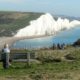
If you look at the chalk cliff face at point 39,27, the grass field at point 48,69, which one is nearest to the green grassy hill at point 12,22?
the chalk cliff face at point 39,27

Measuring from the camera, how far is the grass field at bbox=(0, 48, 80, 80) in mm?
13805

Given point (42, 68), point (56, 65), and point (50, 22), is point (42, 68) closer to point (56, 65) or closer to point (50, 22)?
point (56, 65)

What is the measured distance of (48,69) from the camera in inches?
615

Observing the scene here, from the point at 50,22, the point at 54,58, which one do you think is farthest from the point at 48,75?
the point at 50,22

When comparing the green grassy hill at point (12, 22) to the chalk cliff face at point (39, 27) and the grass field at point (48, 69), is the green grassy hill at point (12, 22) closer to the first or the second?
the chalk cliff face at point (39, 27)

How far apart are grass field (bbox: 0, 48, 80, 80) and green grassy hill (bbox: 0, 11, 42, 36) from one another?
449ft

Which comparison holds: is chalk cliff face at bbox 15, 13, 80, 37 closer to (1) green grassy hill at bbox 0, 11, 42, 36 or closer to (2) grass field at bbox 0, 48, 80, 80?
(1) green grassy hill at bbox 0, 11, 42, 36

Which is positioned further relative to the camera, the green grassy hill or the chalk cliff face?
the chalk cliff face

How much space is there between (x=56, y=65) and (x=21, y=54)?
1.57m

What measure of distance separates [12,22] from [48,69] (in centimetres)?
17042

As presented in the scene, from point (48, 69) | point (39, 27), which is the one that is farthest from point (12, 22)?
point (48, 69)

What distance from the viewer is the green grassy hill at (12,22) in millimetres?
159875

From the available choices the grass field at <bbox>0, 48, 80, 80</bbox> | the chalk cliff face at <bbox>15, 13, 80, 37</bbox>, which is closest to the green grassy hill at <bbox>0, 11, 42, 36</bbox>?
the chalk cliff face at <bbox>15, 13, 80, 37</bbox>

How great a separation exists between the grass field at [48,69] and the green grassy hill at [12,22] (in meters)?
137
